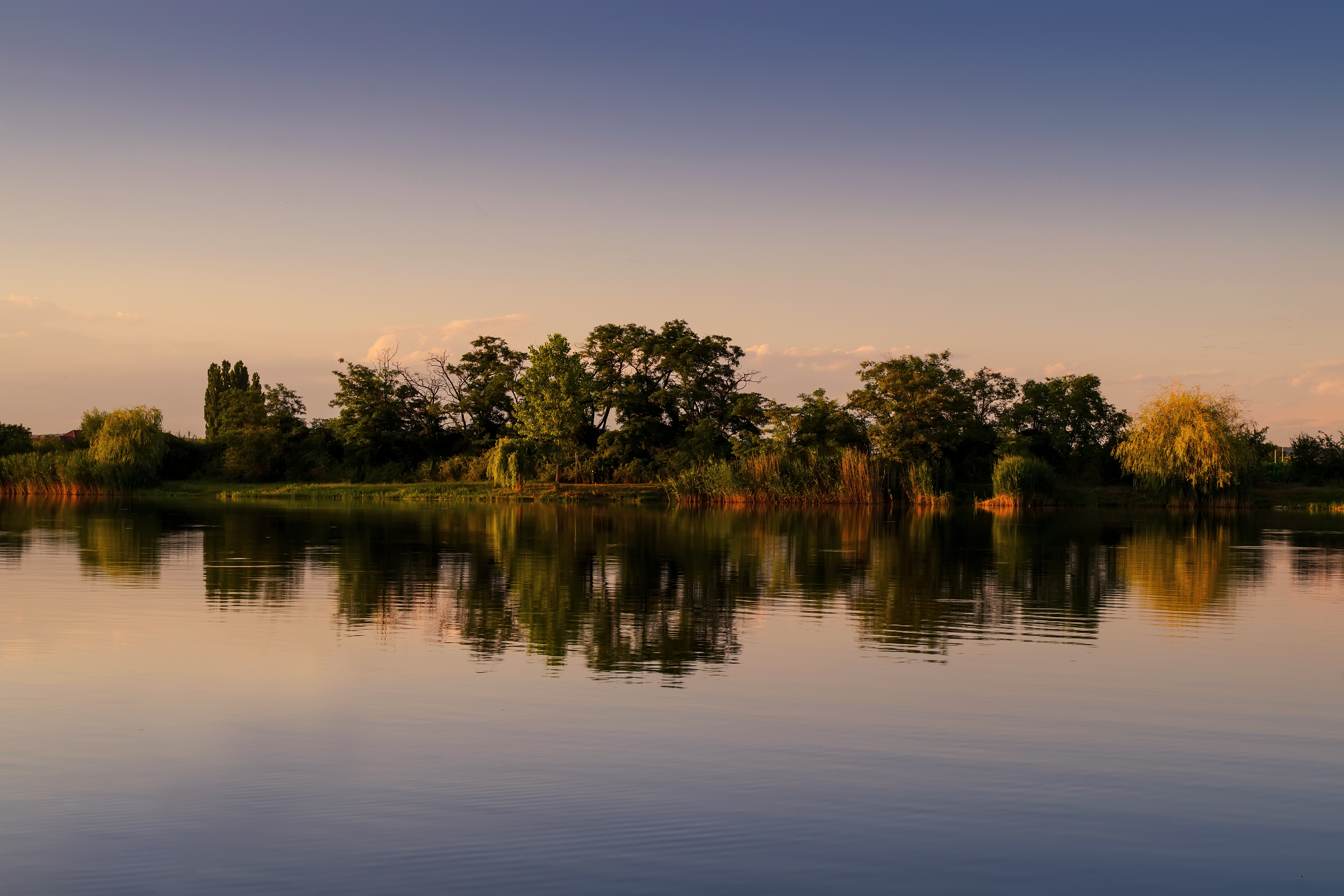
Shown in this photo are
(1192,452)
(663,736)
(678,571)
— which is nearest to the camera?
(663,736)

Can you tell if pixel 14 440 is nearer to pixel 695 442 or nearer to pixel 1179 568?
pixel 695 442

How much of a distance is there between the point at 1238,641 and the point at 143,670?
40.0 ft

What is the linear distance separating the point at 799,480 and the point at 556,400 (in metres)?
15.2

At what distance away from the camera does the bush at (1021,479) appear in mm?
55438

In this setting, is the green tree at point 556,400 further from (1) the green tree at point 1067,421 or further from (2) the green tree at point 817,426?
(1) the green tree at point 1067,421

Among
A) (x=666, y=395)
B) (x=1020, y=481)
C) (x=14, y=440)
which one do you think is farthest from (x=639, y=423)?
(x=14, y=440)

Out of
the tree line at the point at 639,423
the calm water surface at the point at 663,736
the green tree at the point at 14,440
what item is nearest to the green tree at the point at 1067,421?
the tree line at the point at 639,423

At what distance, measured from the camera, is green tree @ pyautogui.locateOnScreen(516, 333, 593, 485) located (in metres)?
63.1

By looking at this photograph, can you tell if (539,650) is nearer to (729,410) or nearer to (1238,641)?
(1238,641)

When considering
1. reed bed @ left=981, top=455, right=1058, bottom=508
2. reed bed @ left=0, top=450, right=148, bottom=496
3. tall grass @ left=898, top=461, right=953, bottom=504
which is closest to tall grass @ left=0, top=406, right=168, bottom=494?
reed bed @ left=0, top=450, right=148, bottom=496

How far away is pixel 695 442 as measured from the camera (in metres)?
61.8

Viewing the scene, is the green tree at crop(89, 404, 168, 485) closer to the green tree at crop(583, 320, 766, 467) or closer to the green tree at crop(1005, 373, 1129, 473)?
the green tree at crop(583, 320, 766, 467)

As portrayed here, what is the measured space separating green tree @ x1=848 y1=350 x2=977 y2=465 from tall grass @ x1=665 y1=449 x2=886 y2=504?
2.30 meters

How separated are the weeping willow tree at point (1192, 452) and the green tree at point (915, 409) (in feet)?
28.9
